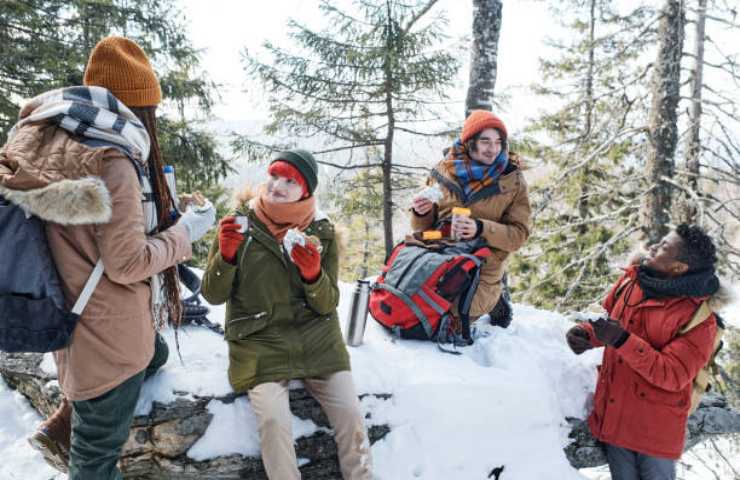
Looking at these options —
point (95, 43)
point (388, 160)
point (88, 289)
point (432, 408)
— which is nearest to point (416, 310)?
point (432, 408)

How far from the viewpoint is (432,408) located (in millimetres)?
3342

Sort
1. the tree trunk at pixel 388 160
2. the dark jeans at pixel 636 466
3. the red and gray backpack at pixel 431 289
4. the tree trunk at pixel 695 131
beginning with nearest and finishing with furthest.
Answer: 1. the dark jeans at pixel 636 466
2. the red and gray backpack at pixel 431 289
3. the tree trunk at pixel 695 131
4. the tree trunk at pixel 388 160

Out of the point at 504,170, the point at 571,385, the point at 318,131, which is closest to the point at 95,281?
the point at 504,170

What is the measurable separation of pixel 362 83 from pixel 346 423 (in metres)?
6.71

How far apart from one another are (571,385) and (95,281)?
3.56m

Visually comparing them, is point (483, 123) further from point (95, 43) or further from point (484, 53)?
point (95, 43)

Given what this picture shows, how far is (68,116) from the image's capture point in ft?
6.10

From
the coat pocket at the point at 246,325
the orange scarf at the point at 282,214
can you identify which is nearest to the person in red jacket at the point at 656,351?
the orange scarf at the point at 282,214

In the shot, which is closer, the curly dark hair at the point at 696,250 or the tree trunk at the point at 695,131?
the curly dark hair at the point at 696,250

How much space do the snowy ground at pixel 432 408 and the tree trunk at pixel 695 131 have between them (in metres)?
4.59

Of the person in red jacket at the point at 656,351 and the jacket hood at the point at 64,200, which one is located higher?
the jacket hood at the point at 64,200

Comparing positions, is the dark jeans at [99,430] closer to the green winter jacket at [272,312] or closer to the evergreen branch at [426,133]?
the green winter jacket at [272,312]

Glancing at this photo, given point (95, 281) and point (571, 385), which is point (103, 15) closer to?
point (95, 281)

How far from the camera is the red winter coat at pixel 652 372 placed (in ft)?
9.51
